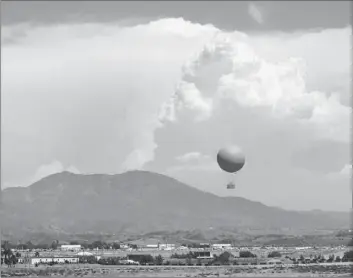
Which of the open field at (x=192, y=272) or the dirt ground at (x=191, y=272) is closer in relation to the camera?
the dirt ground at (x=191, y=272)

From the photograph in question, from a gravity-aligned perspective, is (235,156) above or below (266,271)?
above

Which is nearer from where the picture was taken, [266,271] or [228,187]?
[228,187]

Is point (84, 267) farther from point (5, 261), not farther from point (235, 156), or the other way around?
point (235, 156)

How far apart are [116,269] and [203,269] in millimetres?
16968

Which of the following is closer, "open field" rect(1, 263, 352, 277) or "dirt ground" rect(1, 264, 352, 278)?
"dirt ground" rect(1, 264, 352, 278)

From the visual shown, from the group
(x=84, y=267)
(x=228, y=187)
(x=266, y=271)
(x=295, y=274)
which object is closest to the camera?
(x=228, y=187)

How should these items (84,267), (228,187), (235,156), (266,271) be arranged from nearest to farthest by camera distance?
(228,187)
(235,156)
(266,271)
(84,267)

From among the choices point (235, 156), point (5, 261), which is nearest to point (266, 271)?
point (235, 156)

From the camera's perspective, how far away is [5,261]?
188m

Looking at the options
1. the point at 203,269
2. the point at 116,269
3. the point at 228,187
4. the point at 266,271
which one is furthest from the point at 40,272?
the point at 228,187

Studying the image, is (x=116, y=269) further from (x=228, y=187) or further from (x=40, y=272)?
(x=228, y=187)

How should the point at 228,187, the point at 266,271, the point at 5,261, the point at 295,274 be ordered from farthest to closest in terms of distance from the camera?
the point at 5,261
the point at 266,271
the point at 295,274
the point at 228,187

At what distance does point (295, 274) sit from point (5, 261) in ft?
239

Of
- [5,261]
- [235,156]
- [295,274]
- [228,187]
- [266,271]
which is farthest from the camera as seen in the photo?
[5,261]
